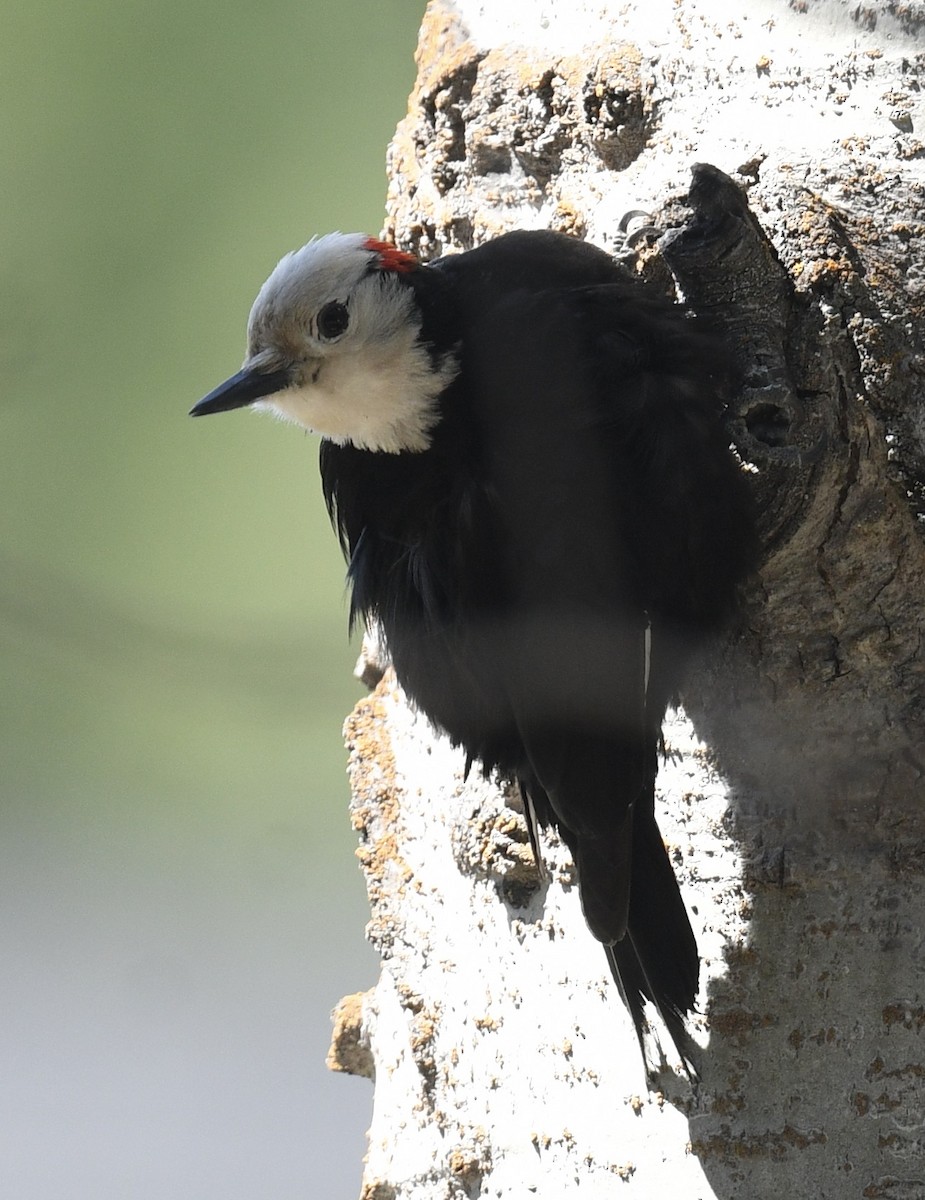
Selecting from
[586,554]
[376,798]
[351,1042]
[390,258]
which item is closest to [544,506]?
[586,554]

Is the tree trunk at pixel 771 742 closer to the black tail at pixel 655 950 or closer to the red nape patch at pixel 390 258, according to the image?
the black tail at pixel 655 950

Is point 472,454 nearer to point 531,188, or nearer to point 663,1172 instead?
point 531,188

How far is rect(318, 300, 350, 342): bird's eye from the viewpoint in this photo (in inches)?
53.8

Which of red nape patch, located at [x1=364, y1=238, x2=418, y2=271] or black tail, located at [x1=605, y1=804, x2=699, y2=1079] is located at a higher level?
red nape patch, located at [x1=364, y1=238, x2=418, y2=271]

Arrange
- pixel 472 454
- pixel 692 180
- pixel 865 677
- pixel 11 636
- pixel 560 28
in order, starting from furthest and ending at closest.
Result: 1. pixel 560 28
2. pixel 472 454
3. pixel 865 677
4. pixel 692 180
5. pixel 11 636

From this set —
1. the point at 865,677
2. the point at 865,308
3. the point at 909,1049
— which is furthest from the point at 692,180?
the point at 909,1049

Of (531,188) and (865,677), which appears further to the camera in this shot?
(531,188)

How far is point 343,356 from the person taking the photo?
1.37 metres

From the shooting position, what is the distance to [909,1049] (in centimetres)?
115

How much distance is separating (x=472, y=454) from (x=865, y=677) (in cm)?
44

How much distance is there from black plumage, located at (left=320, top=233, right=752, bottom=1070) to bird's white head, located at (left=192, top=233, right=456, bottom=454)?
4cm

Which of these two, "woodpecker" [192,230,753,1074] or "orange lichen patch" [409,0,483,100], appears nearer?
"woodpecker" [192,230,753,1074]

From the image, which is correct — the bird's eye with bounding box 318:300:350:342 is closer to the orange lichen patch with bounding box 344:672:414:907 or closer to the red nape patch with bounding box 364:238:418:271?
the red nape patch with bounding box 364:238:418:271

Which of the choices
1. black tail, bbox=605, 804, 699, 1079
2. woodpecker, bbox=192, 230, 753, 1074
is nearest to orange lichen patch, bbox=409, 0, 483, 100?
woodpecker, bbox=192, 230, 753, 1074
